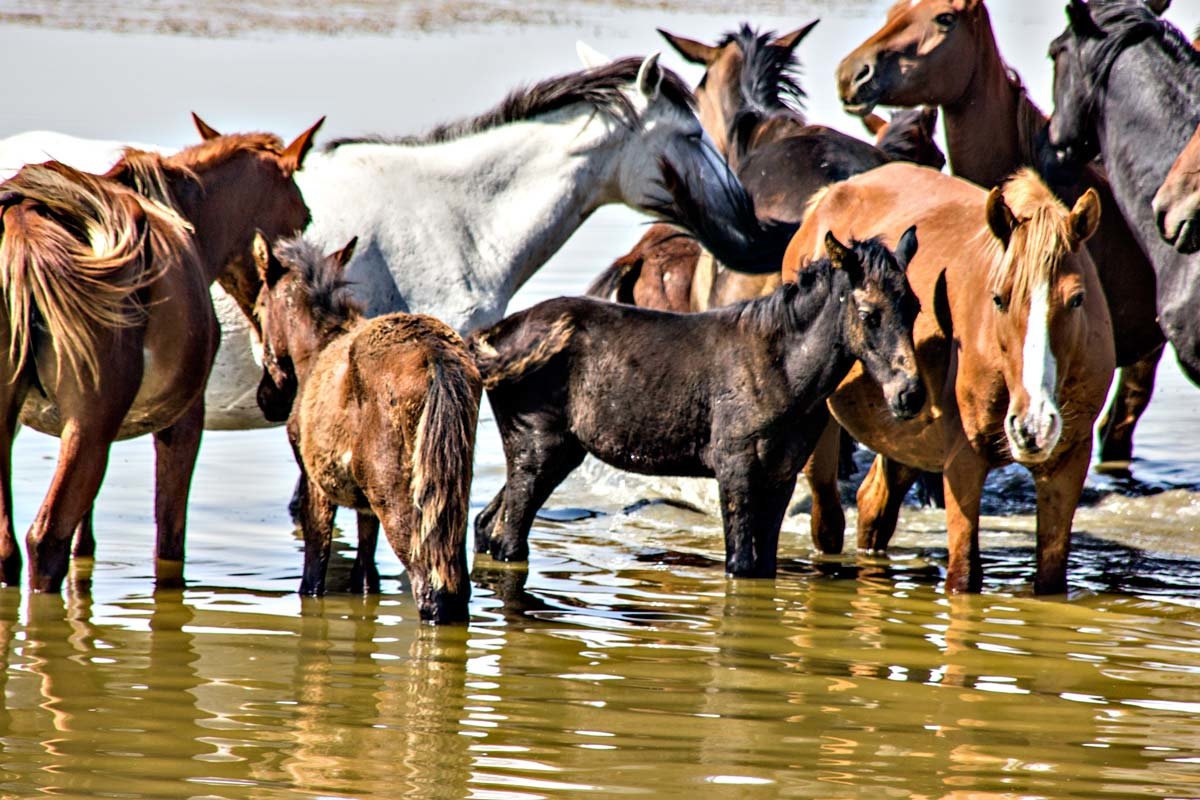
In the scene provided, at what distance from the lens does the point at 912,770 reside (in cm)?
480

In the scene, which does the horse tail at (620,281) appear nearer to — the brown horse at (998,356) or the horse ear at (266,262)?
the brown horse at (998,356)

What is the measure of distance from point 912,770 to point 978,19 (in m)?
5.74

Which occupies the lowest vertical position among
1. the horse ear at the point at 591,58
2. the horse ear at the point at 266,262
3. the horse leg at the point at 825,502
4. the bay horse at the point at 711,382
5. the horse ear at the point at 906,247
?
the horse leg at the point at 825,502

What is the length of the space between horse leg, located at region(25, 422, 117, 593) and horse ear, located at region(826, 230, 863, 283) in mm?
2925

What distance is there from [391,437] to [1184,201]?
11.0ft

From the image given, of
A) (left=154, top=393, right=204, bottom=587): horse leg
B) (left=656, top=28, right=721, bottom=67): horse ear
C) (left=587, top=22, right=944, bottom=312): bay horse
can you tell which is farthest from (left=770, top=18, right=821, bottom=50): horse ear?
(left=154, top=393, right=204, bottom=587): horse leg

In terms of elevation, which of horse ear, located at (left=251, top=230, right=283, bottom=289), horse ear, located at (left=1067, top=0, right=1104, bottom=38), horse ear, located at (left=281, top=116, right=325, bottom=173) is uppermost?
horse ear, located at (left=1067, top=0, right=1104, bottom=38)

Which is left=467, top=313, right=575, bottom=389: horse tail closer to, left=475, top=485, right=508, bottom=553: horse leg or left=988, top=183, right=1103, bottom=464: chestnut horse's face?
left=475, top=485, right=508, bottom=553: horse leg

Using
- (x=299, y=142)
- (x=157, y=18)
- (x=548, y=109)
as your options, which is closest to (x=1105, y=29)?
(x=548, y=109)

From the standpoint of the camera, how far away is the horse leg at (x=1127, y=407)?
10953mm

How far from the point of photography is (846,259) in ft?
23.4

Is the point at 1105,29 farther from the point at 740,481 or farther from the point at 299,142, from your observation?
the point at 299,142

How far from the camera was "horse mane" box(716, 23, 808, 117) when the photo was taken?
37.4 ft

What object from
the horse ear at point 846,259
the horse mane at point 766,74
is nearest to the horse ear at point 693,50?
the horse mane at point 766,74
